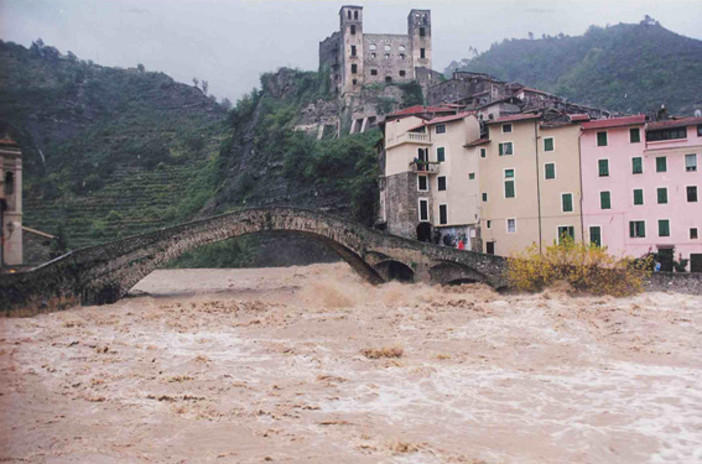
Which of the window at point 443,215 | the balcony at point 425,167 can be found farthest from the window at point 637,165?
the balcony at point 425,167

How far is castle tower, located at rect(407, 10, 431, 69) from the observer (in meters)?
58.7

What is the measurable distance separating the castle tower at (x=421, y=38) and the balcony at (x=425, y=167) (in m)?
29.9

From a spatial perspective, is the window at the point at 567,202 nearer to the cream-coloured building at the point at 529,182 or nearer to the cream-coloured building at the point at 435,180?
the cream-coloured building at the point at 529,182

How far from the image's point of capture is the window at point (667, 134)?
26.5 m

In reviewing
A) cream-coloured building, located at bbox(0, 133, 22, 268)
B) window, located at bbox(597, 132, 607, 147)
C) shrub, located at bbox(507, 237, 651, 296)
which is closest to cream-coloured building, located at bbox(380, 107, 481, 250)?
window, located at bbox(597, 132, 607, 147)

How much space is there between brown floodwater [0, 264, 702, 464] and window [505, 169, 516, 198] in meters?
9.65

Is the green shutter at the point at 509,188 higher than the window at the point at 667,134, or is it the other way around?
the window at the point at 667,134

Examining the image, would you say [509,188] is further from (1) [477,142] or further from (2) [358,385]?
(2) [358,385]

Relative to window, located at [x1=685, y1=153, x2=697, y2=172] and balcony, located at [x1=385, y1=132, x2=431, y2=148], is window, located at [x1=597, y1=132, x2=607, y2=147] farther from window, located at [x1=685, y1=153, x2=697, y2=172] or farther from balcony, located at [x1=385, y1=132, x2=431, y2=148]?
balcony, located at [x1=385, y1=132, x2=431, y2=148]

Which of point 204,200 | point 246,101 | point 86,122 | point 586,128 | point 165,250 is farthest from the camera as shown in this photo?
point 246,101

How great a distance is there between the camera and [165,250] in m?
23.6

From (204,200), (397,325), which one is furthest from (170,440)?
(204,200)

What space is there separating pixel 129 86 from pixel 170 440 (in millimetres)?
9606

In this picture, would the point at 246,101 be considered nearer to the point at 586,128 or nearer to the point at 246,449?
the point at 586,128
